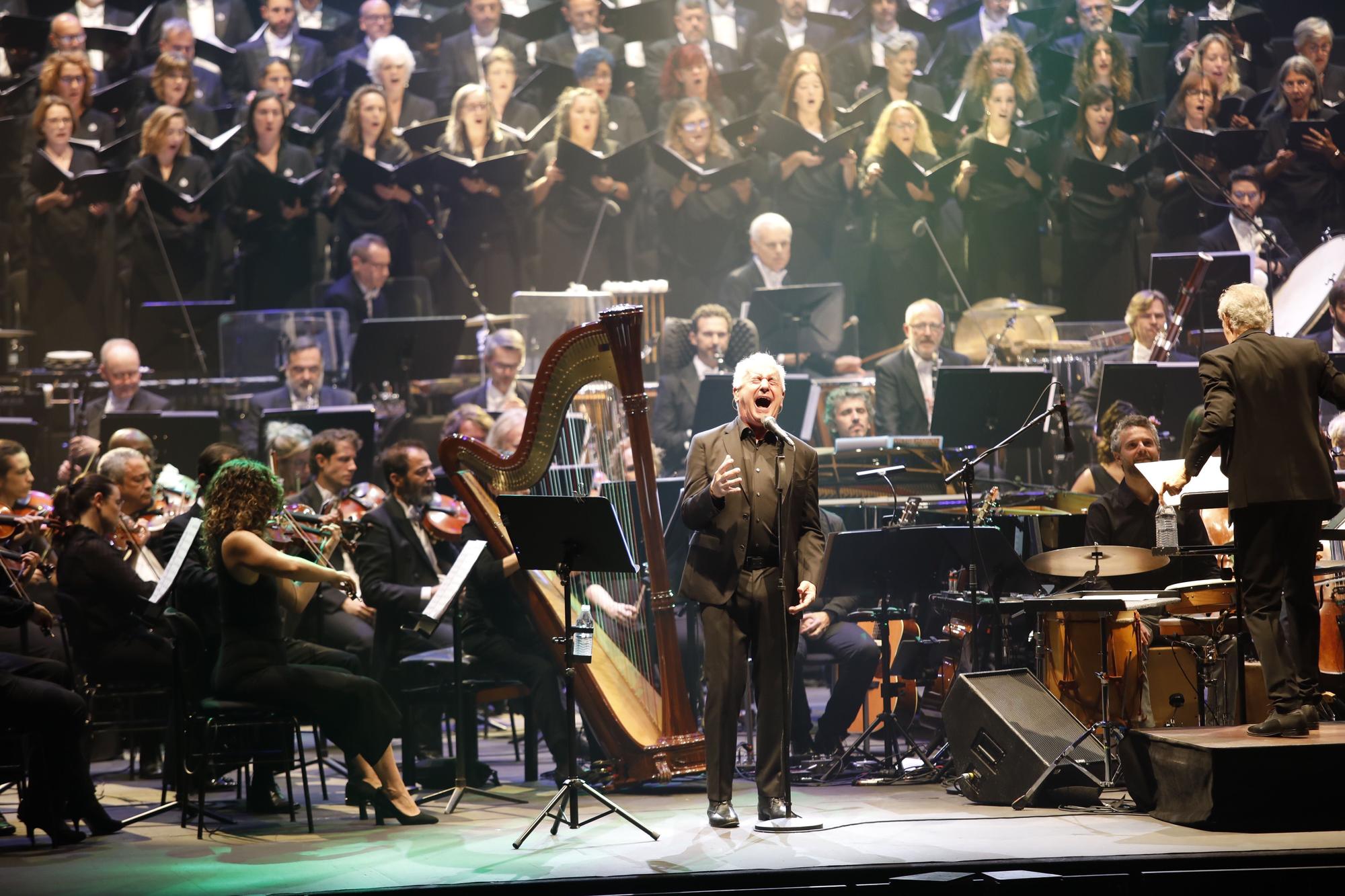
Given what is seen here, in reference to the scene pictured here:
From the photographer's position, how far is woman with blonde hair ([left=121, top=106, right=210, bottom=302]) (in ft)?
33.8

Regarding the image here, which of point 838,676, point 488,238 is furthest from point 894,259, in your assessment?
point 838,676

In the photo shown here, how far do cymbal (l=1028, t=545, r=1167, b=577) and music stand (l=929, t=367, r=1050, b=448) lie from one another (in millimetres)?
2234

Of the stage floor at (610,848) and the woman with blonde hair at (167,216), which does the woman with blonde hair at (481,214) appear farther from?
the stage floor at (610,848)

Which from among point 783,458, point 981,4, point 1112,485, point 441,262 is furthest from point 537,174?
point 783,458

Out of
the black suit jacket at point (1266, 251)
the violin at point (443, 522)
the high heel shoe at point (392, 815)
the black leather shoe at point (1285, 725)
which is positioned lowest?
the high heel shoe at point (392, 815)

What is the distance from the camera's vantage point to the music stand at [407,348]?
960cm

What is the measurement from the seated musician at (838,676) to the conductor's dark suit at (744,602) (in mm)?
1527

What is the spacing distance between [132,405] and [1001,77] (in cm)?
695

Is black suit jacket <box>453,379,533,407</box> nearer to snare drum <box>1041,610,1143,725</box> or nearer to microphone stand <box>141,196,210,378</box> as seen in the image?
microphone stand <box>141,196,210,378</box>

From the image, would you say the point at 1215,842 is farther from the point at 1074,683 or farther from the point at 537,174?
the point at 537,174

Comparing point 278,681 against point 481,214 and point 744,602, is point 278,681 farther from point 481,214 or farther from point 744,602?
point 481,214

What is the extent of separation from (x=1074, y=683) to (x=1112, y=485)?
2936 millimetres

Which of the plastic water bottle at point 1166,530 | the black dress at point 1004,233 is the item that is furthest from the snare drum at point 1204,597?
the black dress at point 1004,233

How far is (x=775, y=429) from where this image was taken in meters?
5.27
